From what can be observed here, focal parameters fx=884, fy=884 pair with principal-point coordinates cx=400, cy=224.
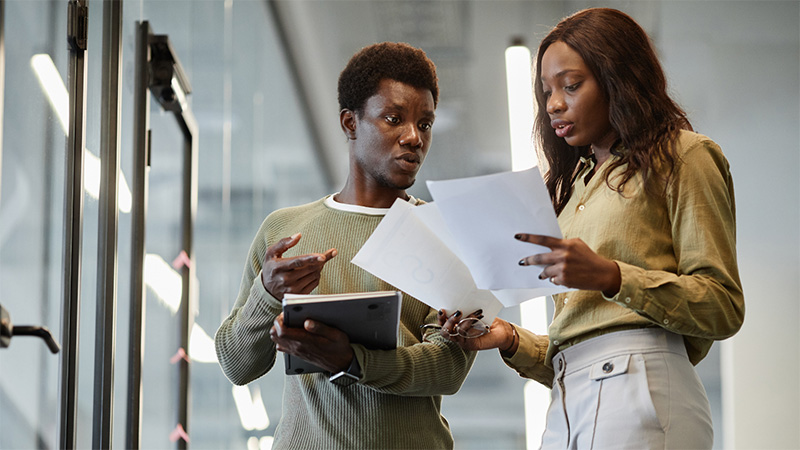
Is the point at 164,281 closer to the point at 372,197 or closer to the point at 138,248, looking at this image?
the point at 138,248

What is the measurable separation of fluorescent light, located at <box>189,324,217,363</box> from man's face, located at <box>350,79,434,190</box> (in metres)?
2.15

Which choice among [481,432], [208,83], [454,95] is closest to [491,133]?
[454,95]

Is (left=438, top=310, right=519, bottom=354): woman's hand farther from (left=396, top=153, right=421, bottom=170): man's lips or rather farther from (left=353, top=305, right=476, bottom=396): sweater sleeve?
(left=396, top=153, right=421, bottom=170): man's lips

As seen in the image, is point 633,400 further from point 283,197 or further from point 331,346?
point 283,197

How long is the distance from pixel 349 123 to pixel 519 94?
1.92m

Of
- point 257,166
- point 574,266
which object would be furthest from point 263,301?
point 257,166

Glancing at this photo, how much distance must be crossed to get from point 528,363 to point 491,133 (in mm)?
5550

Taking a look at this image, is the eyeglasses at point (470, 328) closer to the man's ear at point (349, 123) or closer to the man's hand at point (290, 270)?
the man's hand at point (290, 270)

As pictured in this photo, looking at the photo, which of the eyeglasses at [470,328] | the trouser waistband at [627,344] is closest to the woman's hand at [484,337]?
the eyeglasses at [470,328]

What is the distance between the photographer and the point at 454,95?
21.4ft

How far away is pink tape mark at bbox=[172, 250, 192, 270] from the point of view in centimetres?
341

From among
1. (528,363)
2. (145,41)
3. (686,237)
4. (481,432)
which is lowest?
(481,432)

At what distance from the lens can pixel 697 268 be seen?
1.44 metres

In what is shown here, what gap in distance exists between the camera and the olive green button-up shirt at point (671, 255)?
4.57 ft
